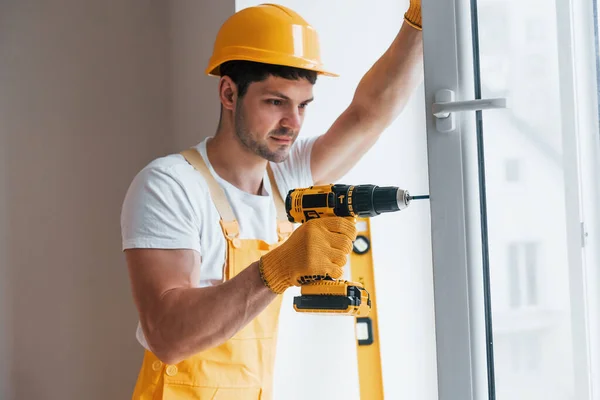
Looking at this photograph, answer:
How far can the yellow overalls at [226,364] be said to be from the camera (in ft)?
5.36

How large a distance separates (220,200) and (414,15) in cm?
61

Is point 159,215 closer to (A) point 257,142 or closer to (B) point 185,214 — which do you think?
(B) point 185,214

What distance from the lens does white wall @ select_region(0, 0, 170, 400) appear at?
2.40 metres

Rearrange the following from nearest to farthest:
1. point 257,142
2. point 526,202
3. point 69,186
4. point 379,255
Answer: point 526,202 → point 257,142 → point 379,255 → point 69,186

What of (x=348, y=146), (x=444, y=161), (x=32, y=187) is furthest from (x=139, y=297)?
(x=32, y=187)

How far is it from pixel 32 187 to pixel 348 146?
1.21m

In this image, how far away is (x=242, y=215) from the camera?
171cm

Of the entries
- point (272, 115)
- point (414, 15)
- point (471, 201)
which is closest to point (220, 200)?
point (272, 115)

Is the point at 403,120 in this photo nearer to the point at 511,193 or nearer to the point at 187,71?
the point at 187,71

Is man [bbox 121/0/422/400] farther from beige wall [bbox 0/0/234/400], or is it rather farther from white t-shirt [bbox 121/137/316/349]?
beige wall [bbox 0/0/234/400]

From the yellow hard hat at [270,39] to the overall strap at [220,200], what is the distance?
0.82ft

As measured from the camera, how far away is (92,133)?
2.45m

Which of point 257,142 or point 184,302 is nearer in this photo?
point 184,302

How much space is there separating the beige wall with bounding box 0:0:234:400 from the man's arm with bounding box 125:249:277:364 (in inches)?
35.6
